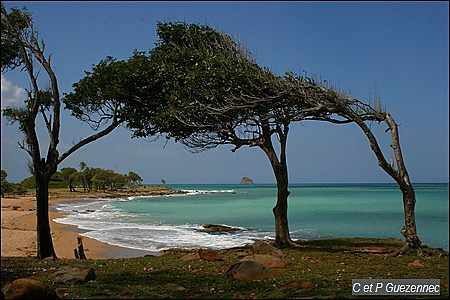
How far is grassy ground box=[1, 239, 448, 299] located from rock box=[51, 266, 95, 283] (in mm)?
204

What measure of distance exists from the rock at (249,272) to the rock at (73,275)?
10.6 feet

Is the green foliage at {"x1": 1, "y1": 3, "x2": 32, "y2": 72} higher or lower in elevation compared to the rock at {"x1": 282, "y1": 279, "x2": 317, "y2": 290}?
higher

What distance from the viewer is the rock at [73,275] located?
8.55 meters

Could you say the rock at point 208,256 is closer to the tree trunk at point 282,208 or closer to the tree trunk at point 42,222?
the tree trunk at point 282,208

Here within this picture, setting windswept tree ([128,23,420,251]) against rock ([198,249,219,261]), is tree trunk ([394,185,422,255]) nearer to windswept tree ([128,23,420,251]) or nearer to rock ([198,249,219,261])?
windswept tree ([128,23,420,251])

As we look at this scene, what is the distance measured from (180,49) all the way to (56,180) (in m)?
117

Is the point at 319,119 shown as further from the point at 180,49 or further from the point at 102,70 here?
the point at 102,70

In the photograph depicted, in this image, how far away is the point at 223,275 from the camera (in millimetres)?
9273

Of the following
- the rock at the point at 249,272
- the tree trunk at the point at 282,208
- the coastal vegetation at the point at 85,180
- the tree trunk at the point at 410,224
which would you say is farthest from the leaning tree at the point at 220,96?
the coastal vegetation at the point at 85,180

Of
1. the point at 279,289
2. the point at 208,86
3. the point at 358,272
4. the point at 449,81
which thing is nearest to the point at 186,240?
the point at 208,86

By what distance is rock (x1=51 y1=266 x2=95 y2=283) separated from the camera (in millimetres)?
8555

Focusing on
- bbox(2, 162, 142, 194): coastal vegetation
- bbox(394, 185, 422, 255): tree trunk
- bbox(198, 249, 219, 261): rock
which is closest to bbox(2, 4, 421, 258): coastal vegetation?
bbox(394, 185, 422, 255): tree trunk

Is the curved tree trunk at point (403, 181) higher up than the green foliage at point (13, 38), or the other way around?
the green foliage at point (13, 38)

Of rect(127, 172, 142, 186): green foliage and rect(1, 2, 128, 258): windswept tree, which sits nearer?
rect(1, 2, 128, 258): windswept tree
